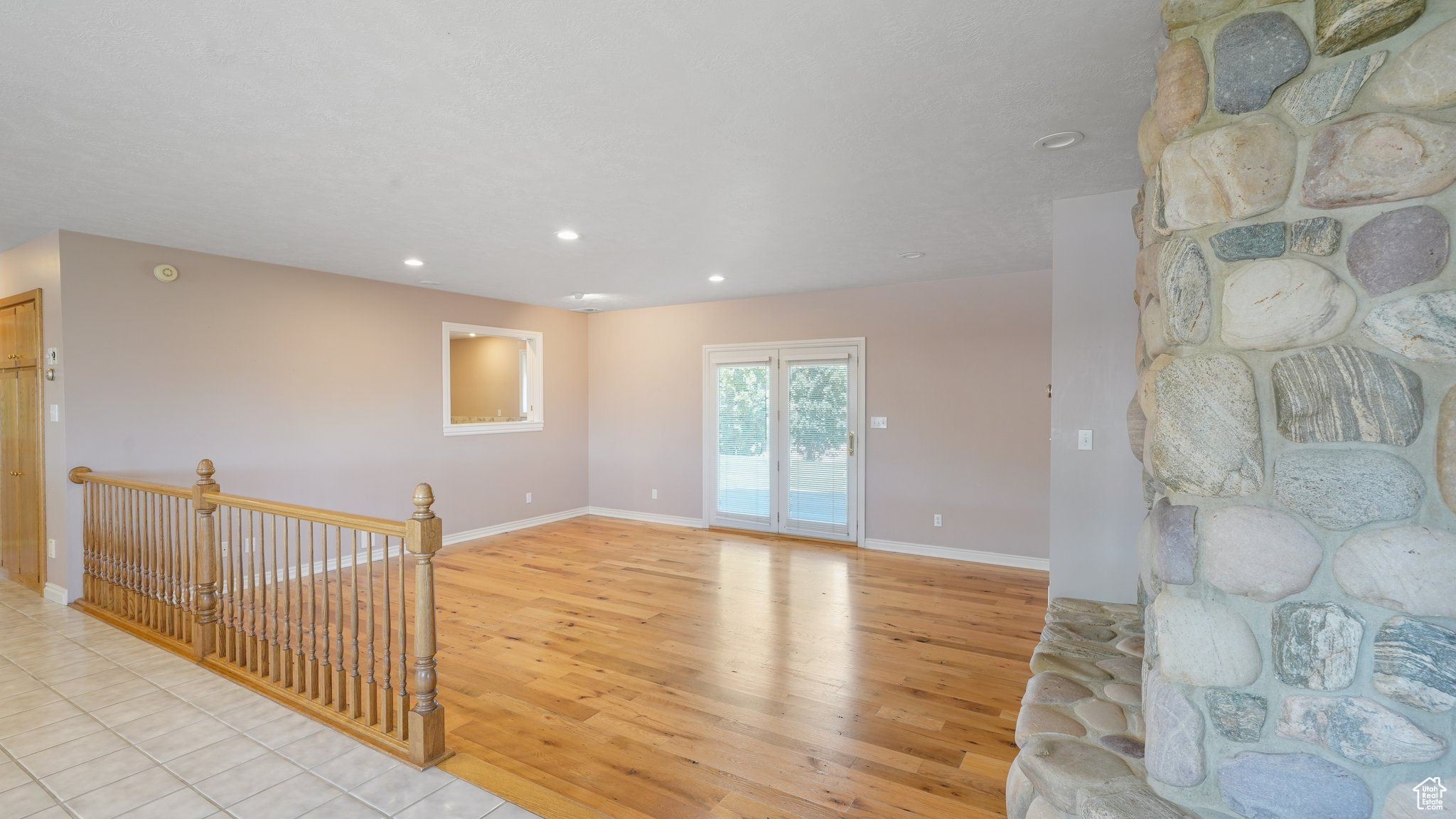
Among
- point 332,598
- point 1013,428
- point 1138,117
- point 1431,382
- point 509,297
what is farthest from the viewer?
point 509,297

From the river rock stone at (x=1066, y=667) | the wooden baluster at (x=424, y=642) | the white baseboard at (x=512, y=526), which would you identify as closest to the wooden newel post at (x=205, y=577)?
the wooden baluster at (x=424, y=642)

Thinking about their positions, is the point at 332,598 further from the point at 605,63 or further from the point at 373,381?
the point at 605,63

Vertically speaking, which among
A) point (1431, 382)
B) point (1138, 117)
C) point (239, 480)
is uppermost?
point (1138, 117)

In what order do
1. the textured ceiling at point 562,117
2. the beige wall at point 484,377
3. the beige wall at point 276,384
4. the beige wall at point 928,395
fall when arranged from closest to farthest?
the textured ceiling at point 562,117 < the beige wall at point 276,384 < the beige wall at point 928,395 < the beige wall at point 484,377

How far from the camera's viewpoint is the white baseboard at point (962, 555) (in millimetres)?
5324

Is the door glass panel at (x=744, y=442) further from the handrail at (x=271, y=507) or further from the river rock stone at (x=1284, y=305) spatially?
the river rock stone at (x=1284, y=305)

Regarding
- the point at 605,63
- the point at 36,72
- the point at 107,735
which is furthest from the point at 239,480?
the point at 605,63

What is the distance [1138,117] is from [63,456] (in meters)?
5.94

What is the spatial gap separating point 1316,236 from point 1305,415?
1.19ft

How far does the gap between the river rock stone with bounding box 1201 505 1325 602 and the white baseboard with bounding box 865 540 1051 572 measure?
163 inches

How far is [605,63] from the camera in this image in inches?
77.5

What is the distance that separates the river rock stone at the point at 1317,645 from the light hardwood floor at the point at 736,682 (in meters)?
1.21

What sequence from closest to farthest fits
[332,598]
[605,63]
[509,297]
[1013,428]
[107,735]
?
[605,63]
[107,735]
[332,598]
[1013,428]
[509,297]

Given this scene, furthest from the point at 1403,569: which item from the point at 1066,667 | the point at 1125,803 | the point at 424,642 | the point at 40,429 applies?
the point at 40,429
